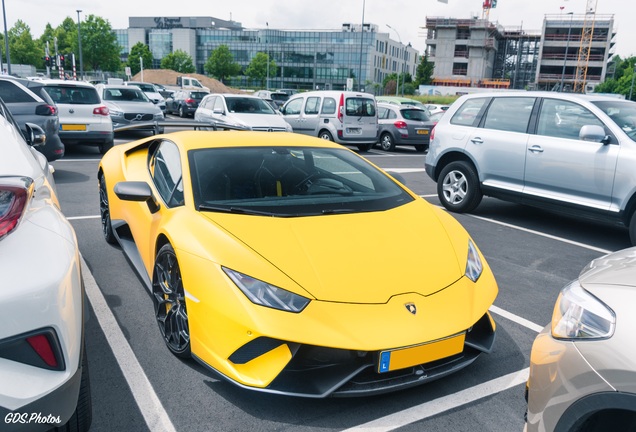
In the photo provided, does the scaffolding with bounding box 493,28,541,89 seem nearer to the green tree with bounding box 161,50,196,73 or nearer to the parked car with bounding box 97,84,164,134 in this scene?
the green tree with bounding box 161,50,196,73

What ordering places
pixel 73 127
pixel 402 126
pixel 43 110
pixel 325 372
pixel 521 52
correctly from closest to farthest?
1. pixel 325 372
2. pixel 43 110
3. pixel 73 127
4. pixel 402 126
5. pixel 521 52

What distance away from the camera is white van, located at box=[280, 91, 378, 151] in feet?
49.4

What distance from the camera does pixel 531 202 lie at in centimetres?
677

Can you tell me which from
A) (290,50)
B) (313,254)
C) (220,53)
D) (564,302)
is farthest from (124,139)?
(290,50)

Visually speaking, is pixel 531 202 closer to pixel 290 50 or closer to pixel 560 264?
pixel 560 264

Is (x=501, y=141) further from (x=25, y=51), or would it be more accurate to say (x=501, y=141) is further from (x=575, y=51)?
(x=575, y=51)

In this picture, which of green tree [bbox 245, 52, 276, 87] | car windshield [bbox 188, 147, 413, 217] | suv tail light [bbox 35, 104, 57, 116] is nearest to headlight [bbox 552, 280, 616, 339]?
car windshield [bbox 188, 147, 413, 217]

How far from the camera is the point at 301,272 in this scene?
2721 mm

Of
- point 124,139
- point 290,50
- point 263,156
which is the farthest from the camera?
point 290,50

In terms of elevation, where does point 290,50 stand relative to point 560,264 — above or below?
above

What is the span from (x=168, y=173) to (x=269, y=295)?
5.60 ft

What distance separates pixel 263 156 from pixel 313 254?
4.18ft

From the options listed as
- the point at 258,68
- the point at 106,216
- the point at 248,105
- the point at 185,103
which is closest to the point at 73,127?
the point at 248,105

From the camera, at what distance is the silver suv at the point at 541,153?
19.3 feet
